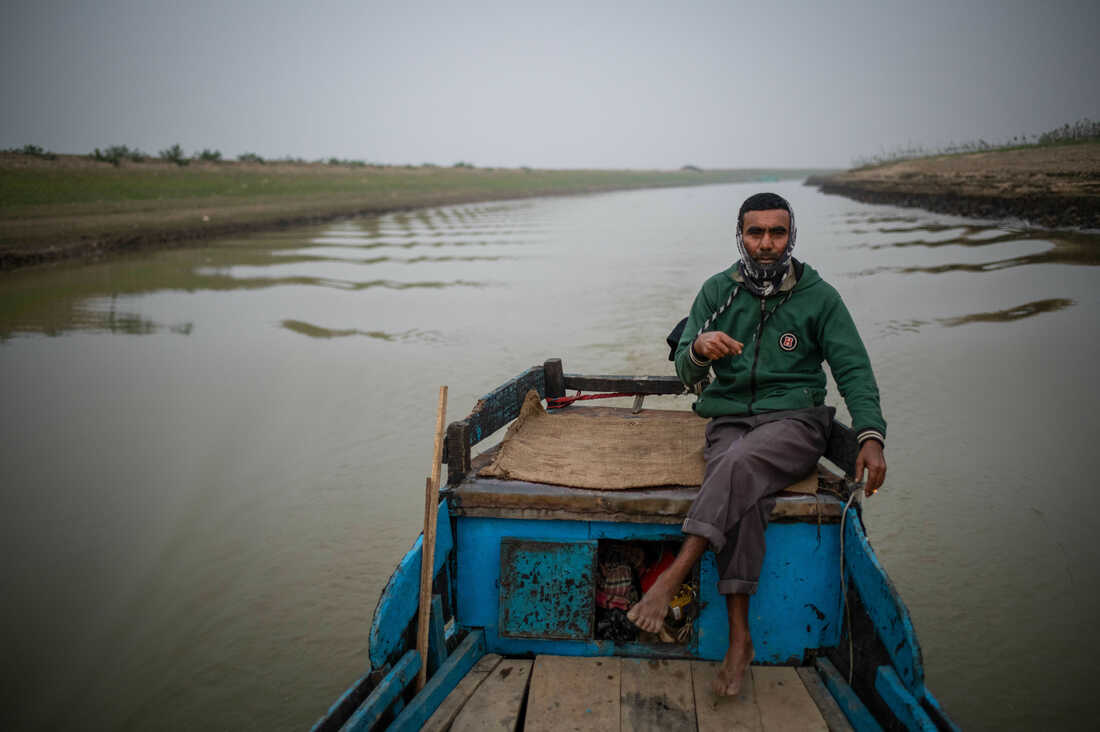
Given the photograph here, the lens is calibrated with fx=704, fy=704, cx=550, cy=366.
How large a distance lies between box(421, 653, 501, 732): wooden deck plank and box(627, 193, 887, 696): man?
2.04ft

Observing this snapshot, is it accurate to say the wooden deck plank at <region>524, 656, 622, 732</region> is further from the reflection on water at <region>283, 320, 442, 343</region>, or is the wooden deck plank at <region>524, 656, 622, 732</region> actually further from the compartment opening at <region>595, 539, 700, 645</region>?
the reflection on water at <region>283, 320, 442, 343</region>

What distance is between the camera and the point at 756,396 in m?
2.97

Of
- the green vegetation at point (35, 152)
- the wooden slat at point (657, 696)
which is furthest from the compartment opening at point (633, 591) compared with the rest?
the green vegetation at point (35, 152)

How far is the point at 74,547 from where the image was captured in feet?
14.5

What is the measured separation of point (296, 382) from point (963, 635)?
6.53 m

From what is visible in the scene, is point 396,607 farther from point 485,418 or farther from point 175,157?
point 175,157

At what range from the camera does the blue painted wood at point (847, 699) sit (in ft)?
7.42

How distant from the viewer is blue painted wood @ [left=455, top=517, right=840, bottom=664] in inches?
103

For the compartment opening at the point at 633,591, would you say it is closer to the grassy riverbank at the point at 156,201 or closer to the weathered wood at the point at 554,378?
the weathered wood at the point at 554,378

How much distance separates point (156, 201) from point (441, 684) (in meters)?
25.7

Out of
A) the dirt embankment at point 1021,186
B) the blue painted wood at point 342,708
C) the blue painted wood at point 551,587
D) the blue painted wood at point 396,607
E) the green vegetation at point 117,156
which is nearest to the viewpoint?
the blue painted wood at point 342,708

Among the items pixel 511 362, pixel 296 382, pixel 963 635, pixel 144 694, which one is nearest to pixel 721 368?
pixel 963 635

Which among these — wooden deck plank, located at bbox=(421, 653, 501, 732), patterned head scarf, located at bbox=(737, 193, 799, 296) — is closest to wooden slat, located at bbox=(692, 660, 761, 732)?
wooden deck plank, located at bbox=(421, 653, 501, 732)

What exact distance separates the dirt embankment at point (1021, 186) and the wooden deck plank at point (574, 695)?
1218 centimetres
